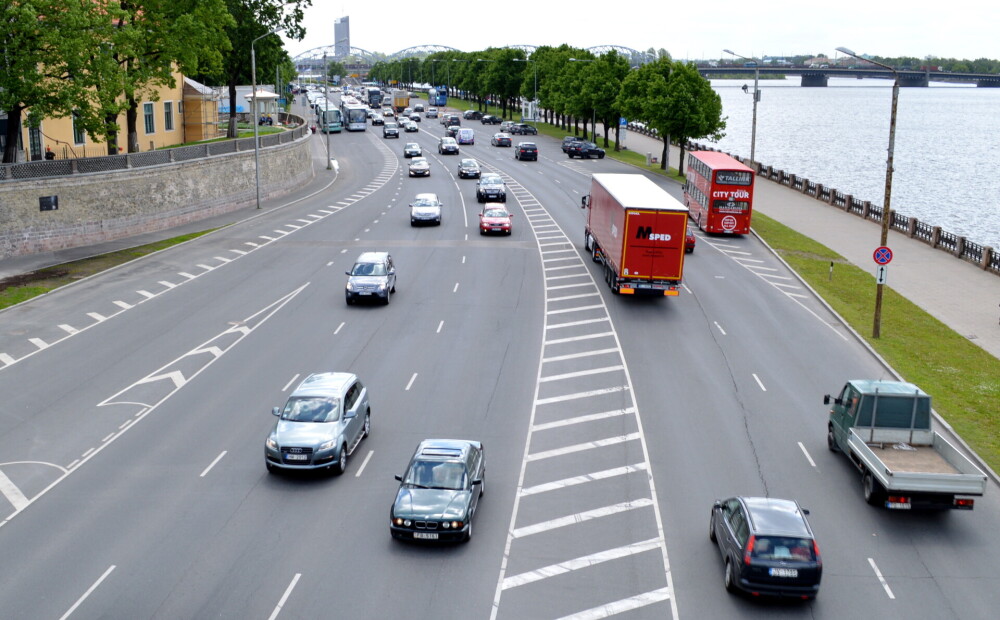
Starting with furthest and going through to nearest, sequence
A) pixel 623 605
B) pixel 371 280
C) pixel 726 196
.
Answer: pixel 726 196 < pixel 371 280 < pixel 623 605

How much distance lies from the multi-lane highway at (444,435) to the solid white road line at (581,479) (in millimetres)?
73

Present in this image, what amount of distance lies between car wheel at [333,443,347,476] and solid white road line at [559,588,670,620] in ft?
24.5

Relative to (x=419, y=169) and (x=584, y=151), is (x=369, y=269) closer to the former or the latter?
(x=419, y=169)

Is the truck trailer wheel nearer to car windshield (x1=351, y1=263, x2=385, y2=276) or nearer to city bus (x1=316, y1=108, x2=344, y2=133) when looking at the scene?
car windshield (x1=351, y1=263, x2=385, y2=276)

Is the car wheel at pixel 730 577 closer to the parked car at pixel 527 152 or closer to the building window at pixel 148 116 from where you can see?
the building window at pixel 148 116

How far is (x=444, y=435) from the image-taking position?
77.7 ft

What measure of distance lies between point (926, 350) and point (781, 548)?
65.4 ft

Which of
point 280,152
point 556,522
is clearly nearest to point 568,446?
point 556,522

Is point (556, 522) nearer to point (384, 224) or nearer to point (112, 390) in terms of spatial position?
point (112, 390)

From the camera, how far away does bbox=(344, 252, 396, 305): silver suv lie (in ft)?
119

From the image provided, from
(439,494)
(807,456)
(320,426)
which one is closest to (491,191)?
(807,456)

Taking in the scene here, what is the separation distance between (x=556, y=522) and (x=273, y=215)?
43667 millimetres

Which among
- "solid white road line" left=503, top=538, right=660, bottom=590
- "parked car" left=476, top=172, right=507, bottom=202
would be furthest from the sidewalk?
"solid white road line" left=503, top=538, right=660, bottom=590

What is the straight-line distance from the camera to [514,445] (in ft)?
76.7
